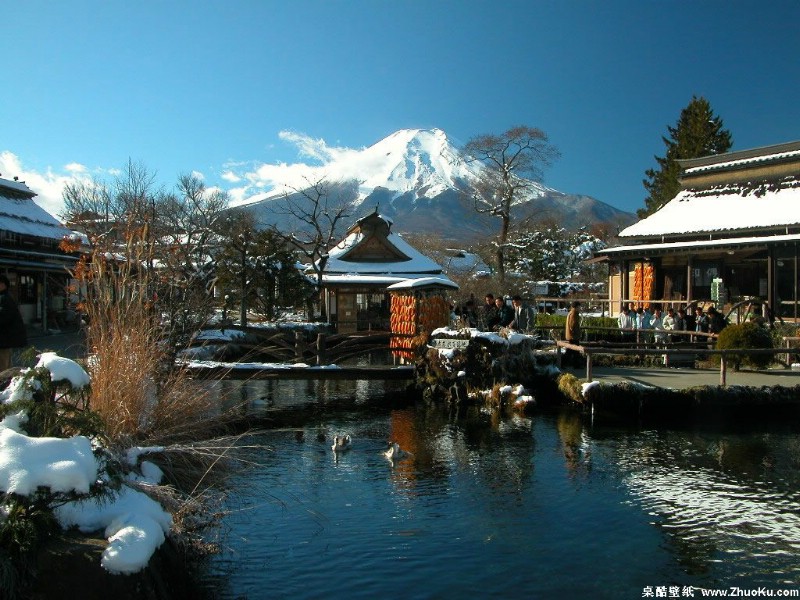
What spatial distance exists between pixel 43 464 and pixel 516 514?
17.0ft

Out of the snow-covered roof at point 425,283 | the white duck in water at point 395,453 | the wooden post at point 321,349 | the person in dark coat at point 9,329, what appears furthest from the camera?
the snow-covered roof at point 425,283

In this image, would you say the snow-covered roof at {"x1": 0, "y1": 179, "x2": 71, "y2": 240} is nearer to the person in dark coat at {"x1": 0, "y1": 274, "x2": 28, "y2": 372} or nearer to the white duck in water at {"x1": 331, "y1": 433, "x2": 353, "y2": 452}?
the person in dark coat at {"x1": 0, "y1": 274, "x2": 28, "y2": 372}

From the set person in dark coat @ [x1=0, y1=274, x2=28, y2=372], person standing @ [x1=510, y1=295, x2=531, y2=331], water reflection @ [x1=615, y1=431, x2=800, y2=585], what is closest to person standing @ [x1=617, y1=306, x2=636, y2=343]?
person standing @ [x1=510, y1=295, x2=531, y2=331]

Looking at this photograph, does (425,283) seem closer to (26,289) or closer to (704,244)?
(704,244)

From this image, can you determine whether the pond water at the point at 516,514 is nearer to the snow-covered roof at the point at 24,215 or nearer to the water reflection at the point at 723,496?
the water reflection at the point at 723,496

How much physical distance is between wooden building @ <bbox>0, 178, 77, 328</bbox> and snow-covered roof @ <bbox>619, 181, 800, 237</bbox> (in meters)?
23.8

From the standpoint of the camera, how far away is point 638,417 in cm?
1324

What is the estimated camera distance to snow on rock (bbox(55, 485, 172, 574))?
454 cm

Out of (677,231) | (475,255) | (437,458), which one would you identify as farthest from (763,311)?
(475,255)

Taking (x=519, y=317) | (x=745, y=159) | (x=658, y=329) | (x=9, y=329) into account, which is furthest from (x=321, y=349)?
(x=745, y=159)

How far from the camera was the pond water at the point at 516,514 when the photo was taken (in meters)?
6.30

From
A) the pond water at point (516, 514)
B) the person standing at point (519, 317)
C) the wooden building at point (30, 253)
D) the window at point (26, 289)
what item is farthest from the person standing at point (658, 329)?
the window at point (26, 289)

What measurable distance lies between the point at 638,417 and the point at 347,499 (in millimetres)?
6908

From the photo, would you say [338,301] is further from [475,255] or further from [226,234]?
[475,255]
